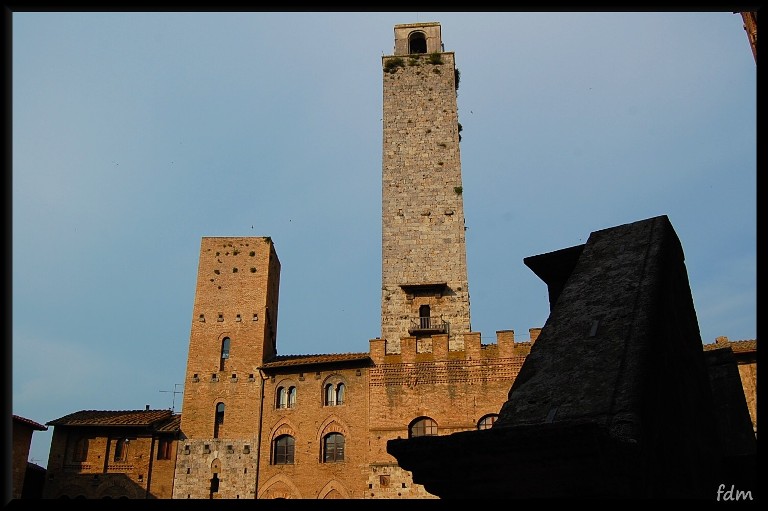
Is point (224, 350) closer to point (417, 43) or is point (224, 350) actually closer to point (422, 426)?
point (422, 426)

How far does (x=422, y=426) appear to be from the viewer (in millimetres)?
24266

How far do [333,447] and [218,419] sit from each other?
5.11m

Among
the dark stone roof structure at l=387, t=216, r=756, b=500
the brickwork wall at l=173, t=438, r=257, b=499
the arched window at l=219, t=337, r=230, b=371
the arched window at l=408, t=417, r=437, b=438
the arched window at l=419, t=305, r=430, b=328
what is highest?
the arched window at l=419, t=305, r=430, b=328

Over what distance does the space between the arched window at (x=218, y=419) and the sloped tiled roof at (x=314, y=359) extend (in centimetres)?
237

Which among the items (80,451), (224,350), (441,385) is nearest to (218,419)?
(224,350)

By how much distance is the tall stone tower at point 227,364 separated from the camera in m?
25.5

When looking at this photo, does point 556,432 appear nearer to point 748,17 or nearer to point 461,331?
point 461,331

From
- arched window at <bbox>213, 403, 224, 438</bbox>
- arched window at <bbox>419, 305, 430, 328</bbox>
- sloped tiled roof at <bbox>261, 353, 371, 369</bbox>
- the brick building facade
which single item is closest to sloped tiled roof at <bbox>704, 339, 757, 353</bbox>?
the brick building facade

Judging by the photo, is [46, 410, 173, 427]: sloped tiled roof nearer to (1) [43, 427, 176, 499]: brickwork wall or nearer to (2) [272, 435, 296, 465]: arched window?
(1) [43, 427, 176, 499]: brickwork wall

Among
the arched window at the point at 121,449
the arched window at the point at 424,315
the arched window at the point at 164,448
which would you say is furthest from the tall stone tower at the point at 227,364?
the arched window at the point at 424,315

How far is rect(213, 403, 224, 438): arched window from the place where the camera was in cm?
2620

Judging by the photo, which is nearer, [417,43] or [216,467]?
[216,467]

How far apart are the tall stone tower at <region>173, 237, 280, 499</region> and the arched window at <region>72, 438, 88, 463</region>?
13.6 feet

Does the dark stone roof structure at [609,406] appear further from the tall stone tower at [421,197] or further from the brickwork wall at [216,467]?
the brickwork wall at [216,467]
